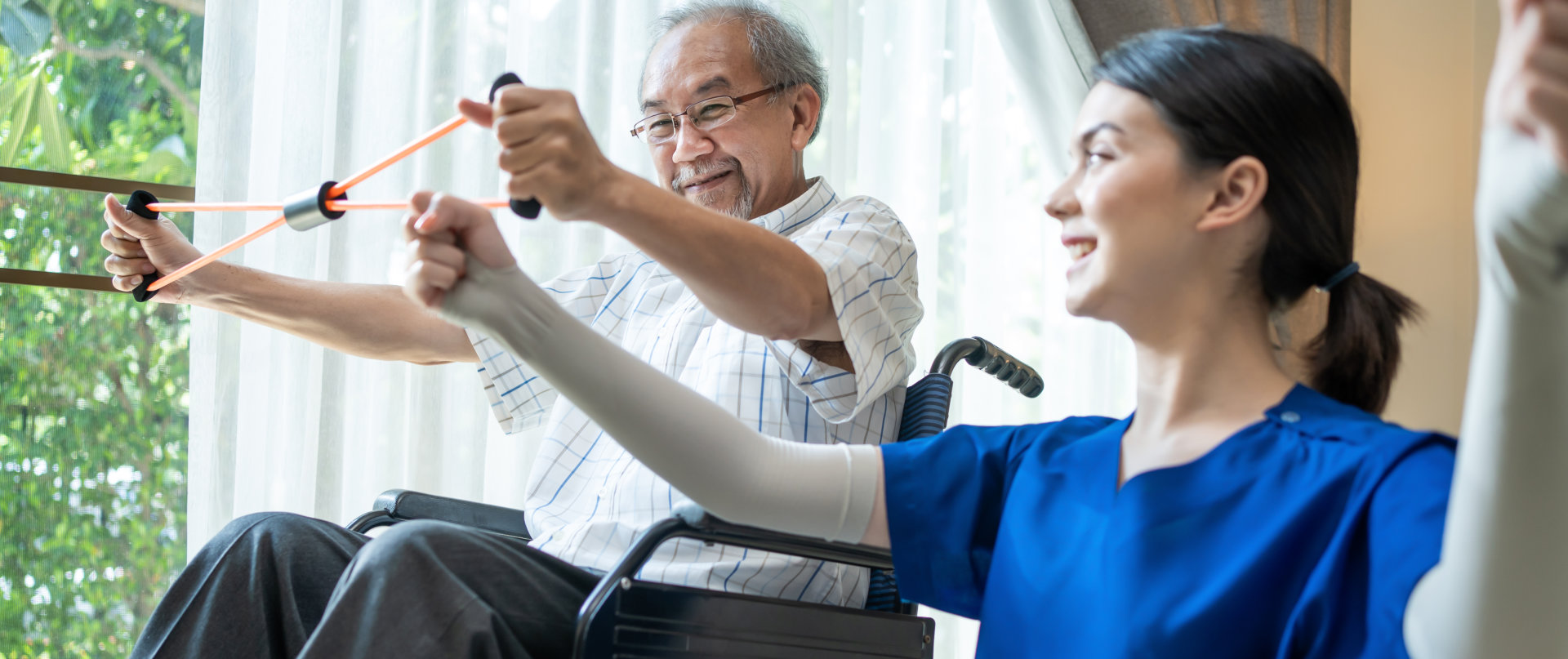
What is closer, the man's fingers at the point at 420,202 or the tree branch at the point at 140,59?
the man's fingers at the point at 420,202

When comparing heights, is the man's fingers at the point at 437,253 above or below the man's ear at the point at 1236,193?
below

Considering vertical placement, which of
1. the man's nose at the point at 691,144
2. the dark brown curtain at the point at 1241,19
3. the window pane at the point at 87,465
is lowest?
the window pane at the point at 87,465

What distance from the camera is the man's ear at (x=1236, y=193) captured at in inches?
34.3

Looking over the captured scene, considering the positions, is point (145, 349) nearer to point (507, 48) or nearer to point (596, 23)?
point (507, 48)

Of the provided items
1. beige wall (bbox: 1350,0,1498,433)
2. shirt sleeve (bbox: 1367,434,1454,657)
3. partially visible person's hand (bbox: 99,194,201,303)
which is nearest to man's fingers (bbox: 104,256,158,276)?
partially visible person's hand (bbox: 99,194,201,303)

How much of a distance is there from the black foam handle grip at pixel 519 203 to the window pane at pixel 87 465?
1.19 meters

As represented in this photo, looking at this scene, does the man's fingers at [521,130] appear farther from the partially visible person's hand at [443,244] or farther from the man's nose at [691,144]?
the man's nose at [691,144]

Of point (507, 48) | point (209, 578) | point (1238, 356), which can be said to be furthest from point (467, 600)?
point (507, 48)

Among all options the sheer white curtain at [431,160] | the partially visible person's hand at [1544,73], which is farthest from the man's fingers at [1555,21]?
the sheer white curtain at [431,160]

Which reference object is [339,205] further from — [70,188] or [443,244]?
[70,188]

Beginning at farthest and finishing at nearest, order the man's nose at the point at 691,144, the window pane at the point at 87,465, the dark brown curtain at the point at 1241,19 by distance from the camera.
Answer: the dark brown curtain at the point at 1241,19 → the window pane at the point at 87,465 → the man's nose at the point at 691,144

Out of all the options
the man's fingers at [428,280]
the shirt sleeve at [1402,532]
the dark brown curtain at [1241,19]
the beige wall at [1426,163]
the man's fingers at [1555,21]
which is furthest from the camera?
the beige wall at [1426,163]

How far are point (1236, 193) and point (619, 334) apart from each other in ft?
2.81

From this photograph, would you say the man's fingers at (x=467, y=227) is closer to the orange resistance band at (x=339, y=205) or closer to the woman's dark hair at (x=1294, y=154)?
the orange resistance band at (x=339, y=205)
